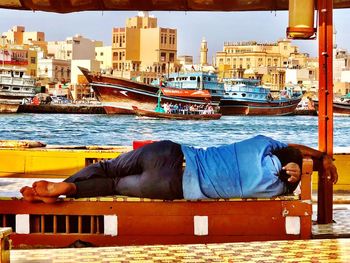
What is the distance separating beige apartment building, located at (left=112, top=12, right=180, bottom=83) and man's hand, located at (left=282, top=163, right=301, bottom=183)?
13240 cm

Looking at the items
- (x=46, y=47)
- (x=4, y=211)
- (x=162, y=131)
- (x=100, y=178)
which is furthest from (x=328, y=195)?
(x=46, y=47)

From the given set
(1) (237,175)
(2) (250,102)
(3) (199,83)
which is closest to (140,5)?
(1) (237,175)

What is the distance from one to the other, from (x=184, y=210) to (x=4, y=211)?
100cm

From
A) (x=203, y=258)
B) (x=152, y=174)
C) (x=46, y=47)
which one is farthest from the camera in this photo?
(x=46, y=47)

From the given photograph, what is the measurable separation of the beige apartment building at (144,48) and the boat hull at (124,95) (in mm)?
57514

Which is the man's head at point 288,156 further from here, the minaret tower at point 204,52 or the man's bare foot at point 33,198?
the minaret tower at point 204,52

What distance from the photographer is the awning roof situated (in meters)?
6.36

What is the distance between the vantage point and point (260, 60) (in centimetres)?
14975

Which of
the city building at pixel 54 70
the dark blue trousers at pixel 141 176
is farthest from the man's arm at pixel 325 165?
the city building at pixel 54 70

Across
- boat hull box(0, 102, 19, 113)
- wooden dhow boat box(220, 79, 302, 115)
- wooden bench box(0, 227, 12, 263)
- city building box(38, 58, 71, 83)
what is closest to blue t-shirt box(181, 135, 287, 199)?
wooden bench box(0, 227, 12, 263)

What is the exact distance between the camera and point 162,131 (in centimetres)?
6731

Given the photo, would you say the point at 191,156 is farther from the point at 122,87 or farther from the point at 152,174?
the point at 122,87

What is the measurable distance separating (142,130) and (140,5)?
62.1m

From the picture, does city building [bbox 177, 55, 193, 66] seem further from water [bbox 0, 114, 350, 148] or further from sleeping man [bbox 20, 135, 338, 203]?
sleeping man [bbox 20, 135, 338, 203]
